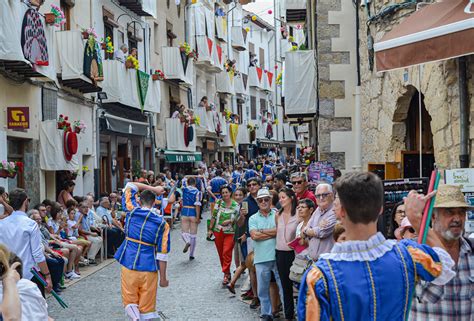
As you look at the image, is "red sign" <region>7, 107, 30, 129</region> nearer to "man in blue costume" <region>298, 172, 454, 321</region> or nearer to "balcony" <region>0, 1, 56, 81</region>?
"balcony" <region>0, 1, 56, 81</region>

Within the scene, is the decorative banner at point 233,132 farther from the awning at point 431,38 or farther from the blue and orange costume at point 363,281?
the blue and orange costume at point 363,281

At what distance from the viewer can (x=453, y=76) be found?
6.48m

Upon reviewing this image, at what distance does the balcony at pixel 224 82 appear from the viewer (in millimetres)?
41250

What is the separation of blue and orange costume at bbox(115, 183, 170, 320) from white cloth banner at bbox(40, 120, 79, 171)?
868 cm

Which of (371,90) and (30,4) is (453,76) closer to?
(371,90)

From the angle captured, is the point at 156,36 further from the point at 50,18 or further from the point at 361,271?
the point at 361,271

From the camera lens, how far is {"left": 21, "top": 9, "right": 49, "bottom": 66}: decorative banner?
13531mm

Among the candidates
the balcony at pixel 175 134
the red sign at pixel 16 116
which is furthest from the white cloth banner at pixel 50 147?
the balcony at pixel 175 134

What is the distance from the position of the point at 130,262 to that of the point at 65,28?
12217 mm

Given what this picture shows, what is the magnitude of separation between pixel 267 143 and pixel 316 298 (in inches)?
2071

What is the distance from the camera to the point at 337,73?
12.2 metres

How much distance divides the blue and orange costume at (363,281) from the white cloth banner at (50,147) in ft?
45.9

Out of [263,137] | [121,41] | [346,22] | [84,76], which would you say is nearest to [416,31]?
[346,22]

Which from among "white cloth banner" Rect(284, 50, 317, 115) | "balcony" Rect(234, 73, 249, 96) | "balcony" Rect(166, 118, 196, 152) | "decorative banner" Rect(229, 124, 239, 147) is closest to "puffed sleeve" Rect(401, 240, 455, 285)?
"white cloth banner" Rect(284, 50, 317, 115)
